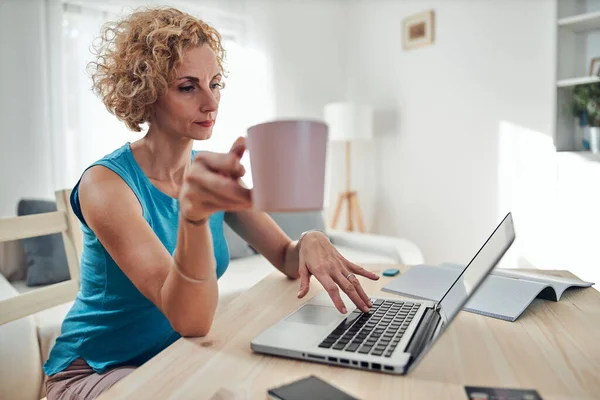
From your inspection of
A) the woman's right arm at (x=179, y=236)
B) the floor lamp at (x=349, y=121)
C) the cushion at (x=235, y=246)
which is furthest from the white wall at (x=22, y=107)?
the woman's right arm at (x=179, y=236)

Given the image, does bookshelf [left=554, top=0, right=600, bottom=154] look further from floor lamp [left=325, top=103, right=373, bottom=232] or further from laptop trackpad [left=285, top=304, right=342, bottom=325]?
laptop trackpad [left=285, top=304, right=342, bottom=325]

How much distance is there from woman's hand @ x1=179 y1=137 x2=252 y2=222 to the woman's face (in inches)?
17.4

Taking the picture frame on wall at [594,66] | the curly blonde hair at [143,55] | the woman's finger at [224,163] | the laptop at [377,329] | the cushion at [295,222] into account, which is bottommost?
the cushion at [295,222]

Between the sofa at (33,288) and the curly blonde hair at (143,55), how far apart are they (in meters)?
0.49

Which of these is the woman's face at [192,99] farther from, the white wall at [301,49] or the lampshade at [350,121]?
the white wall at [301,49]

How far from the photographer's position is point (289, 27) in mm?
3805

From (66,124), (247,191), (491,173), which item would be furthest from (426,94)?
(247,191)

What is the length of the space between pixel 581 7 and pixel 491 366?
108 inches

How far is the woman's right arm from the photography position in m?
0.54

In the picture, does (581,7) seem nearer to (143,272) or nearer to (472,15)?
(472,15)

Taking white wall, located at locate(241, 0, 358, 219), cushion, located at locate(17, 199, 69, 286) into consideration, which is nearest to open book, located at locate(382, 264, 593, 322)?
cushion, located at locate(17, 199, 69, 286)

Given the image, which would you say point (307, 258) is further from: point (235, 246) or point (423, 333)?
point (235, 246)

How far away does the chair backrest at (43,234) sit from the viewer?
124 centimetres

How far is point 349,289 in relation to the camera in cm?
88
